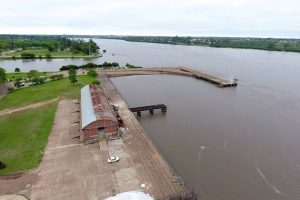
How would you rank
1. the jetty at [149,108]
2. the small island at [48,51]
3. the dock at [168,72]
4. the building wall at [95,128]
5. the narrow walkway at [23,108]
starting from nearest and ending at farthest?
the building wall at [95,128] → the narrow walkway at [23,108] → the jetty at [149,108] → the dock at [168,72] → the small island at [48,51]

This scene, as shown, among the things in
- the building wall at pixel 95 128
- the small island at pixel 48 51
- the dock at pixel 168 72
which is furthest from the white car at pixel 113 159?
the small island at pixel 48 51

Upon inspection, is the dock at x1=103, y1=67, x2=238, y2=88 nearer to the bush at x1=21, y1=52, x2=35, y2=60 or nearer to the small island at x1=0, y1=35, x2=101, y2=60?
the small island at x1=0, y1=35, x2=101, y2=60

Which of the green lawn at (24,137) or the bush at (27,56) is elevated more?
the bush at (27,56)

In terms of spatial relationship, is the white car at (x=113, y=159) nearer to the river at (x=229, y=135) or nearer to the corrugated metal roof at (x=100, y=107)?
the corrugated metal roof at (x=100, y=107)

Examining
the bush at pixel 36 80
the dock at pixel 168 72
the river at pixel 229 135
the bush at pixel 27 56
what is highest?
the bush at pixel 27 56

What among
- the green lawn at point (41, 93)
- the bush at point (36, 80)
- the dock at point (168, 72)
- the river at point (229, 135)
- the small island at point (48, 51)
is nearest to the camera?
the river at point (229, 135)

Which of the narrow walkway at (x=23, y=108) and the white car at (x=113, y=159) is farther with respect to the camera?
the narrow walkway at (x=23, y=108)

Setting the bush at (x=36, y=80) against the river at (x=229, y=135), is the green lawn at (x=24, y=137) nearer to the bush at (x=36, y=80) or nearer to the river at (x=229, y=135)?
the river at (x=229, y=135)

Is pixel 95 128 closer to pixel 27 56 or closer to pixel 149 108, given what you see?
pixel 149 108
